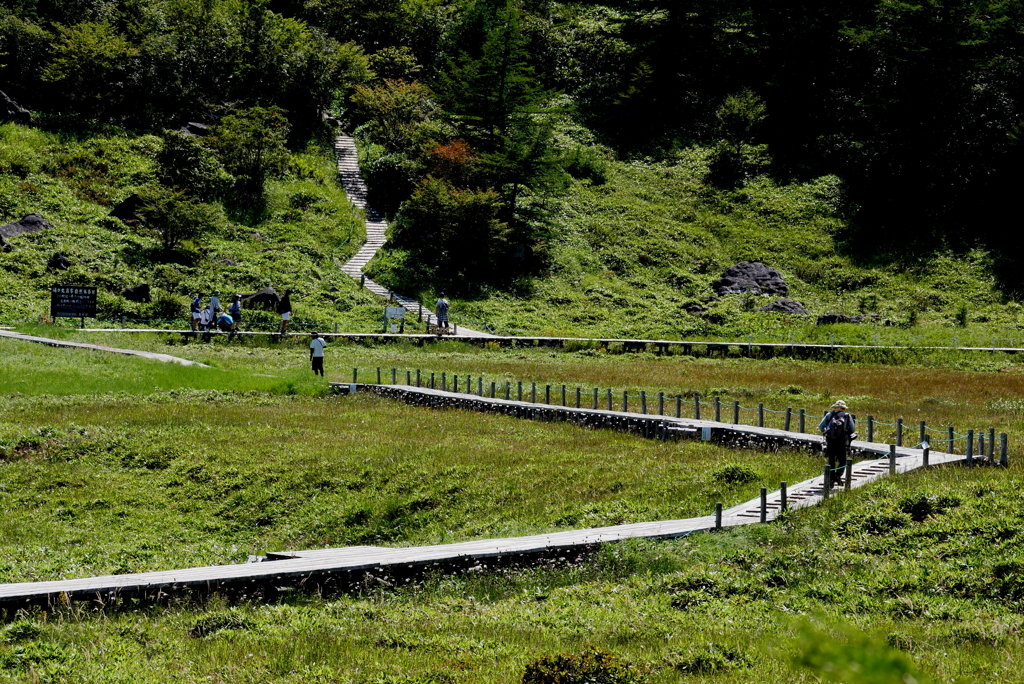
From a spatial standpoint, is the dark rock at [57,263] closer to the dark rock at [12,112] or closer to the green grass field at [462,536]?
the green grass field at [462,536]

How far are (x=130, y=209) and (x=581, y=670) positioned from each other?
55557mm

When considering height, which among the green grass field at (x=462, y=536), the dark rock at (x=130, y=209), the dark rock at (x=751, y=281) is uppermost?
the dark rock at (x=130, y=209)

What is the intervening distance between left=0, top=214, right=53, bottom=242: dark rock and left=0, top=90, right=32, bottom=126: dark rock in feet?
43.2

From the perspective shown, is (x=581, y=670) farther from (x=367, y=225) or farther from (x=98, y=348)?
(x=367, y=225)

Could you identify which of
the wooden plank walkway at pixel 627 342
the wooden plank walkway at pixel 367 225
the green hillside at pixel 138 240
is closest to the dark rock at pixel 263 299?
the green hillside at pixel 138 240

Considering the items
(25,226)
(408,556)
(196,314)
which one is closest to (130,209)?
(25,226)

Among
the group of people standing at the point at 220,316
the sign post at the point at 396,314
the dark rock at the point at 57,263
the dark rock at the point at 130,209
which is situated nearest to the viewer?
the group of people standing at the point at 220,316

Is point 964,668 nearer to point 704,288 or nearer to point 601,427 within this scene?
point 601,427

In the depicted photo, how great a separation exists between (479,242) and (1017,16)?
44753mm

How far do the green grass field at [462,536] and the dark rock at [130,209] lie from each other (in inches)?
934

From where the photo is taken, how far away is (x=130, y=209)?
191 feet

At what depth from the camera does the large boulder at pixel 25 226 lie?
175 ft

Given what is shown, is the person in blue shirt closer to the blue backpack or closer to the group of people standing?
the group of people standing

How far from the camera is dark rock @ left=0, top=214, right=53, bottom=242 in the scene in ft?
175
